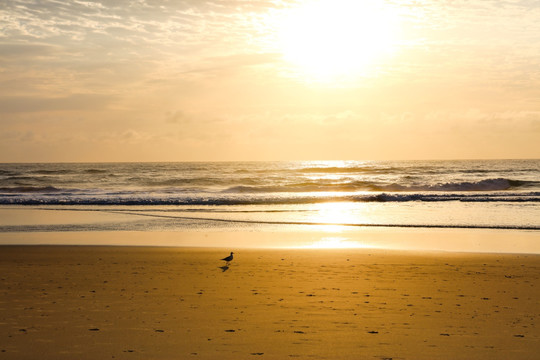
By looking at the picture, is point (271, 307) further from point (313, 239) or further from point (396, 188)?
point (396, 188)

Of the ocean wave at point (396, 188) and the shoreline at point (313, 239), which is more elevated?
the ocean wave at point (396, 188)

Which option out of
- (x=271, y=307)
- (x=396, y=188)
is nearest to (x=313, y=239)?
(x=271, y=307)

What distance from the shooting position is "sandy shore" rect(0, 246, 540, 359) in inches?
224

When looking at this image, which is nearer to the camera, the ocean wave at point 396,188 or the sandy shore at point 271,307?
the sandy shore at point 271,307

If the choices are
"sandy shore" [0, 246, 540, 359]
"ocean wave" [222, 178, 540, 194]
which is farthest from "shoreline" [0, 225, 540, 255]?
"ocean wave" [222, 178, 540, 194]

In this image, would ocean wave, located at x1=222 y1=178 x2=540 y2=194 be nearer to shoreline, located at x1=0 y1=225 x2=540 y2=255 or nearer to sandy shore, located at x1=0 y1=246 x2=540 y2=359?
shoreline, located at x1=0 y1=225 x2=540 y2=255

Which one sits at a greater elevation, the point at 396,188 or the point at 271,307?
the point at 396,188

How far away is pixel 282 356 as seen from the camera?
5441mm

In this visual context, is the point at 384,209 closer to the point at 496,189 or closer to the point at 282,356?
the point at 282,356

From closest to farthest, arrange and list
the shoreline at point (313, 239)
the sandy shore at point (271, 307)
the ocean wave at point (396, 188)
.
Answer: the sandy shore at point (271, 307), the shoreline at point (313, 239), the ocean wave at point (396, 188)

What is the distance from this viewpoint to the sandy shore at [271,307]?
5.70 metres

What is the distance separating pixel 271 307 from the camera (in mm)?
7379

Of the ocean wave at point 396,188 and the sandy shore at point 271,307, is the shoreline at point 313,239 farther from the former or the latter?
the ocean wave at point 396,188

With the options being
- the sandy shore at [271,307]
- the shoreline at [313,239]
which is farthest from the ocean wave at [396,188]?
the sandy shore at [271,307]
